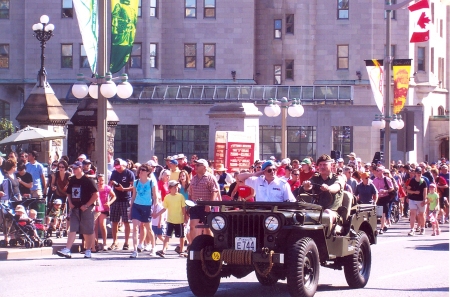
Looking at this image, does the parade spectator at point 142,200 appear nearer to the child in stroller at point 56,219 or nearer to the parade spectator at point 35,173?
the child in stroller at point 56,219

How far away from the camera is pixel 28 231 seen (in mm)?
20172

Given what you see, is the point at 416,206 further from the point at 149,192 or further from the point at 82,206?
the point at 82,206

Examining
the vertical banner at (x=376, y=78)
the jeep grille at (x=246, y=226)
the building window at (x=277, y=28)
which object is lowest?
the jeep grille at (x=246, y=226)

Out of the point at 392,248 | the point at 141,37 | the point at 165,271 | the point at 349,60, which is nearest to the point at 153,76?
the point at 141,37

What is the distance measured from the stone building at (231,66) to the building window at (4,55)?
6 cm

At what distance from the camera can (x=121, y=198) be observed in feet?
70.6

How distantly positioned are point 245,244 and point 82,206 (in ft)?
22.7

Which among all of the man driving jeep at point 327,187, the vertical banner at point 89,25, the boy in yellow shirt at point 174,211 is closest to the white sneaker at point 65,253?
the boy in yellow shirt at point 174,211

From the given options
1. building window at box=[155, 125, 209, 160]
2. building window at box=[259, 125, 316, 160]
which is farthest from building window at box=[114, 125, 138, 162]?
building window at box=[259, 125, 316, 160]

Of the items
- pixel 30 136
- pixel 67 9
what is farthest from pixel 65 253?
pixel 67 9

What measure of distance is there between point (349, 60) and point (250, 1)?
7112 mm

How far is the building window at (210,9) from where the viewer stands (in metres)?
63.3

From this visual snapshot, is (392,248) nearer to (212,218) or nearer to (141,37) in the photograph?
(212,218)

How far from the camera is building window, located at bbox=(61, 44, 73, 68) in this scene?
62.5 m
